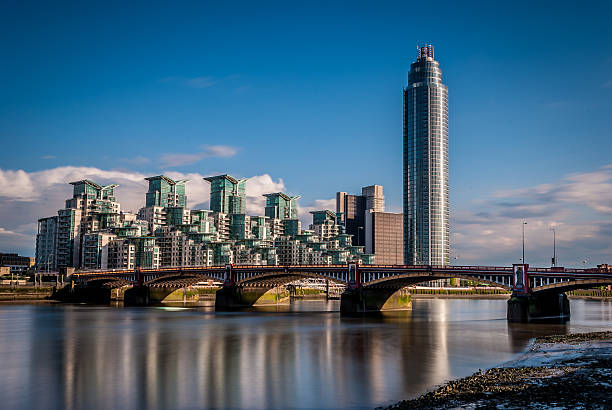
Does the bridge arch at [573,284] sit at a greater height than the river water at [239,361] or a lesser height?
greater

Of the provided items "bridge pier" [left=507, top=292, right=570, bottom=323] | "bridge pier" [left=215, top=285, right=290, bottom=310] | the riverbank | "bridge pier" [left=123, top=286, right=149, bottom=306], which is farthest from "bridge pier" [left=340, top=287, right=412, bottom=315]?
"bridge pier" [left=123, top=286, right=149, bottom=306]

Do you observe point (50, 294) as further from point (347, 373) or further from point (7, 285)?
point (347, 373)

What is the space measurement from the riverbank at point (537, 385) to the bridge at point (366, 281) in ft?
120

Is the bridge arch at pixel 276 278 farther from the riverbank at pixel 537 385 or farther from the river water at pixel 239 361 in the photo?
the riverbank at pixel 537 385

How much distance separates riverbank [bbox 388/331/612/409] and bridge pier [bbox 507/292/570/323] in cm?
3675

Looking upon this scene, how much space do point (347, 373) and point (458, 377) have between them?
25.4 feet

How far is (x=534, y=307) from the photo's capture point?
8606 cm

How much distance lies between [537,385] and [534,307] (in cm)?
5536

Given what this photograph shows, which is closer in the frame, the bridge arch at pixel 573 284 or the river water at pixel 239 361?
the river water at pixel 239 361

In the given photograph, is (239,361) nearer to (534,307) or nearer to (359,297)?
(534,307)

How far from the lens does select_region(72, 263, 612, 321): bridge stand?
84.8 m

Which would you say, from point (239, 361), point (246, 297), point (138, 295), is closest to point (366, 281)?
point (246, 297)

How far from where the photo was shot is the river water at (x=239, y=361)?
35062 millimetres

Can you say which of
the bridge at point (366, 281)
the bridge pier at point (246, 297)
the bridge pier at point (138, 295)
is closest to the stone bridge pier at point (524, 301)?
the bridge at point (366, 281)
